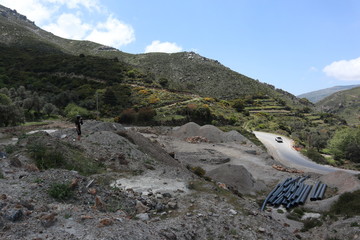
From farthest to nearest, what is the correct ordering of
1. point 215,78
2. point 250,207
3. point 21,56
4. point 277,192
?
→ 1. point 215,78
2. point 21,56
3. point 277,192
4. point 250,207

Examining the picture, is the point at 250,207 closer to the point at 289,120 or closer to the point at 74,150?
the point at 74,150

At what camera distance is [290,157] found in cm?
3912

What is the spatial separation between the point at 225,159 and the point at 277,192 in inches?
390

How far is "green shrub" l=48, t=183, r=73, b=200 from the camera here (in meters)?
8.72

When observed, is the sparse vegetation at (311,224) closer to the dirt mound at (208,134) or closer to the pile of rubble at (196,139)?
the pile of rubble at (196,139)

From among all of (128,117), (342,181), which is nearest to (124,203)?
(342,181)

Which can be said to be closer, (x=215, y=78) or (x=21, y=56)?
(x=21, y=56)

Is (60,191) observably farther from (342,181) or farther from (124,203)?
(342,181)

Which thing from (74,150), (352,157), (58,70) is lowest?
(352,157)

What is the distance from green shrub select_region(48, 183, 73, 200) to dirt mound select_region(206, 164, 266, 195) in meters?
13.6

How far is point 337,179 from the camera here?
2220 centimetres

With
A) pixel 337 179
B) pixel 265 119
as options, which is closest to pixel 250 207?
pixel 337 179

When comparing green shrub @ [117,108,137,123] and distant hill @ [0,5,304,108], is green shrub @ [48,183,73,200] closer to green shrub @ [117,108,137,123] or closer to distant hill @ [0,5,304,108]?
green shrub @ [117,108,137,123]

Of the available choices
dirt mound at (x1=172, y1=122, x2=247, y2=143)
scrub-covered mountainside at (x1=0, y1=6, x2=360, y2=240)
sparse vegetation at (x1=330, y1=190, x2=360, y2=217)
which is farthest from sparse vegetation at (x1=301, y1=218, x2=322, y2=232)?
dirt mound at (x1=172, y1=122, x2=247, y2=143)
